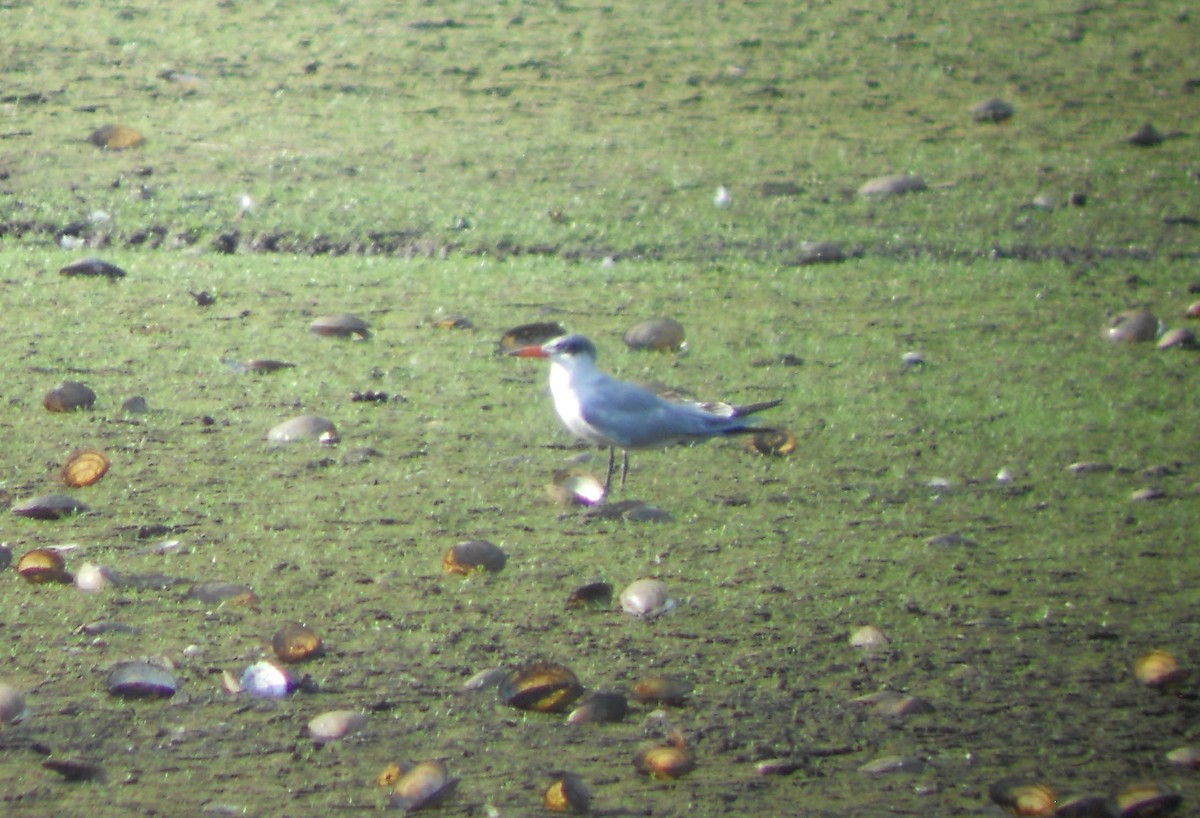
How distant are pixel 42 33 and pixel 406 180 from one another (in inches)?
92.8

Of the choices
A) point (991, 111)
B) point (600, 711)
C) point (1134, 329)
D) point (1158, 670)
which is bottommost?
point (1134, 329)

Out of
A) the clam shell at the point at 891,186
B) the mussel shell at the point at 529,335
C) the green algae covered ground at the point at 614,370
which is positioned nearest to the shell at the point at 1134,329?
the green algae covered ground at the point at 614,370

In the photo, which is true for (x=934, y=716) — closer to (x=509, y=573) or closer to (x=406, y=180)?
(x=509, y=573)

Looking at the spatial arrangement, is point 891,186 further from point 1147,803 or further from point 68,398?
point 1147,803

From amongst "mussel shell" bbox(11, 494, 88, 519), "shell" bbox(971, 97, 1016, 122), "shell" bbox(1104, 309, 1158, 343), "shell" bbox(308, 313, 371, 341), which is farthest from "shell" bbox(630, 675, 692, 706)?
"shell" bbox(971, 97, 1016, 122)

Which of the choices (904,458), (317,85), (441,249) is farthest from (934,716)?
(317,85)

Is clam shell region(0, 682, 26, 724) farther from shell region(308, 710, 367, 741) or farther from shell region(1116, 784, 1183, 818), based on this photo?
shell region(1116, 784, 1183, 818)

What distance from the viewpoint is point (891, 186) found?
6332mm

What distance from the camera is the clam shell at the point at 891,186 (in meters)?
6.32

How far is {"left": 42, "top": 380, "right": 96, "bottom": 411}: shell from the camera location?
4.25 meters

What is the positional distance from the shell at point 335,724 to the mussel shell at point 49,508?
45.3 inches

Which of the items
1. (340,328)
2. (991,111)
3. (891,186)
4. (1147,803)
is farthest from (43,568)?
(991,111)

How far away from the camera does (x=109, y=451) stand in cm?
404

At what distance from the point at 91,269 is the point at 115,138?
1.27 m
